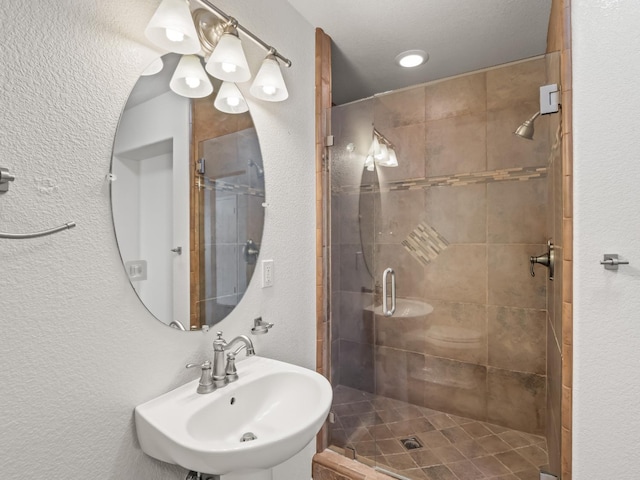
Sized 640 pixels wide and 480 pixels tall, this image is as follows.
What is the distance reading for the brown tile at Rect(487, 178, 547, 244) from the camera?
6.88 feet

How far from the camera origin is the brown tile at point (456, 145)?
7.42ft

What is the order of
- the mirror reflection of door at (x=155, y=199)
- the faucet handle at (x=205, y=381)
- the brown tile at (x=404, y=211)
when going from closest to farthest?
Answer: the mirror reflection of door at (x=155, y=199), the faucet handle at (x=205, y=381), the brown tile at (x=404, y=211)

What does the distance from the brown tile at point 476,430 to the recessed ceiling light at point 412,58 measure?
7.95 feet

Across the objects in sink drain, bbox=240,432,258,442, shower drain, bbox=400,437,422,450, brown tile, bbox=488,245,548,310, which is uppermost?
brown tile, bbox=488,245,548,310

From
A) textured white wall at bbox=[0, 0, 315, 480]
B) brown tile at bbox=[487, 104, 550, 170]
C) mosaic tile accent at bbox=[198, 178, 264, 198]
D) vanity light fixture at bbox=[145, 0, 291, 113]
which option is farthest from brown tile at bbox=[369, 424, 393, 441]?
vanity light fixture at bbox=[145, 0, 291, 113]

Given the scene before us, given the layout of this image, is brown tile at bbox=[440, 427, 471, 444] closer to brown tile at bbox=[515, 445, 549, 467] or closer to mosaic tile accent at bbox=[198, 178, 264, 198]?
brown tile at bbox=[515, 445, 549, 467]

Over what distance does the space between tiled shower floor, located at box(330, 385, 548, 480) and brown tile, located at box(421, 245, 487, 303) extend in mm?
827

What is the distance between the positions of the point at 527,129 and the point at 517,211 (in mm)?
521

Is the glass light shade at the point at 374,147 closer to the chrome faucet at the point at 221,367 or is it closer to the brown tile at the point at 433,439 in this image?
the chrome faucet at the point at 221,367

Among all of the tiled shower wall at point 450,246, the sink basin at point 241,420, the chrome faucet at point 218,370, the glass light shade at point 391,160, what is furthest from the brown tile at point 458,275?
the chrome faucet at point 218,370

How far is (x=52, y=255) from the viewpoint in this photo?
82 centimetres

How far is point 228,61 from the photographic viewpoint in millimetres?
1194

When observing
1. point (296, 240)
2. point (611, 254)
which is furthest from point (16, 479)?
point (611, 254)

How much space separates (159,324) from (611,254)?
151 cm
